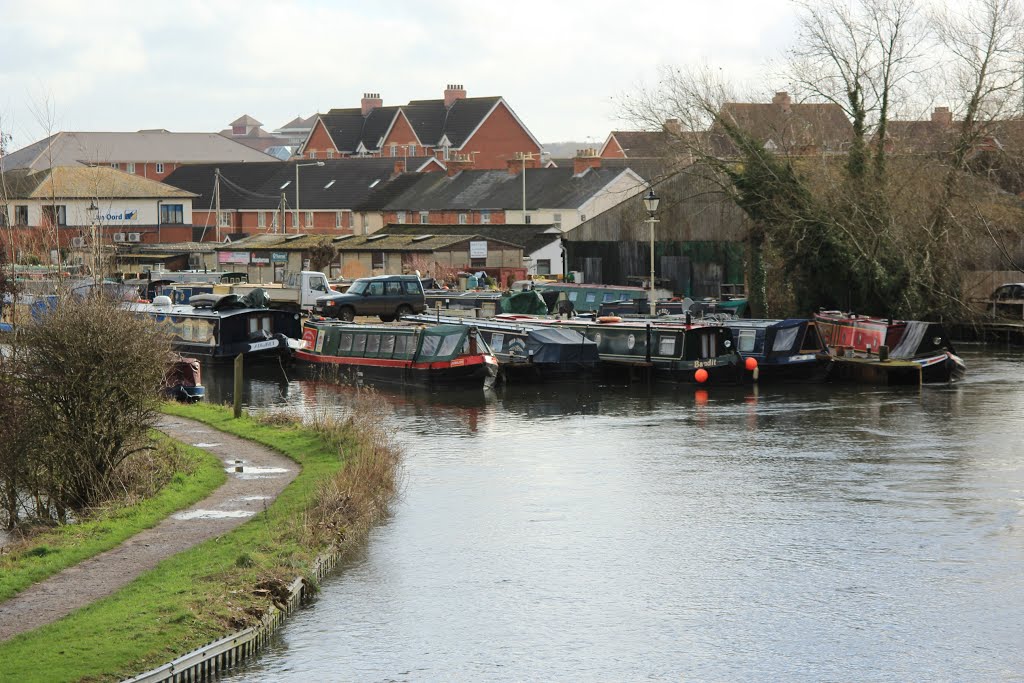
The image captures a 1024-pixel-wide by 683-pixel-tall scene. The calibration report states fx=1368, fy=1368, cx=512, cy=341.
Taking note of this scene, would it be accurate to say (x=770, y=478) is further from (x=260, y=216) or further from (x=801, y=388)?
(x=260, y=216)

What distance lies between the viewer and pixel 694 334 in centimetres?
3953

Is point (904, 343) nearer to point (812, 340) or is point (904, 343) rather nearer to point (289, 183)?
point (812, 340)

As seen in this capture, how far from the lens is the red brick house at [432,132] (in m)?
112

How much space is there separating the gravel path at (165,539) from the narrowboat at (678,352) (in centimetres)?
1667

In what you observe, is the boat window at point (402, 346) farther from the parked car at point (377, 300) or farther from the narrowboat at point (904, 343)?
the narrowboat at point (904, 343)

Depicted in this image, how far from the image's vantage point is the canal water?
14859mm

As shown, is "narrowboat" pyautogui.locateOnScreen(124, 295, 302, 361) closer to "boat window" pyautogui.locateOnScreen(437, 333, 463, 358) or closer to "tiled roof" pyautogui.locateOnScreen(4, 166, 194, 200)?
"boat window" pyautogui.locateOnScreen(437, 333, 463, 358)

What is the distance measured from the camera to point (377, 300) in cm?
5334

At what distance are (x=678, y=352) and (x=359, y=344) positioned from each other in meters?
10.1

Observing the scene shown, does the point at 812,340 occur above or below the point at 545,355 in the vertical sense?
above

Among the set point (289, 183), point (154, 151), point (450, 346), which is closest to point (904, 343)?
point (450, 346)

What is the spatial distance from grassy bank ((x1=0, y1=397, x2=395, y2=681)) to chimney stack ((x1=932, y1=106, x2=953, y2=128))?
34.5 m

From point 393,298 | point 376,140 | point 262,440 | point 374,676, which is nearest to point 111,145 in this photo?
point 376,140

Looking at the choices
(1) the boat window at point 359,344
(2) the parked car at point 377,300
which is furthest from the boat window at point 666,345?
Answer: (2) the parked car at point 377,300
